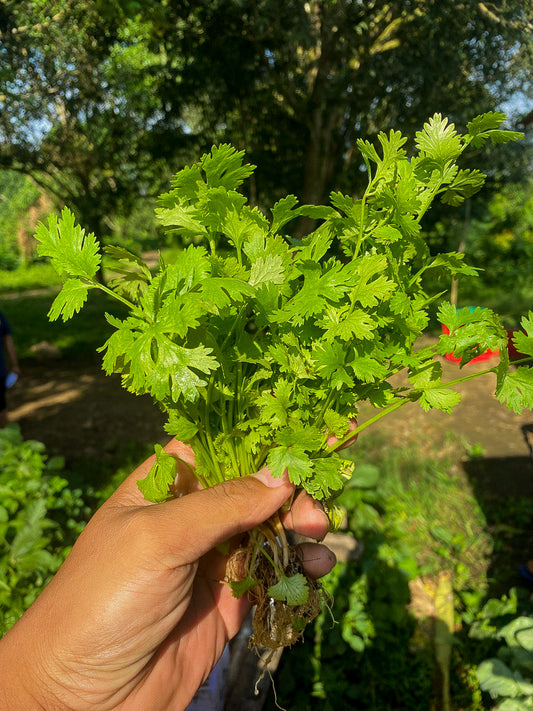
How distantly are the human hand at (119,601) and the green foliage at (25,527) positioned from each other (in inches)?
39.4

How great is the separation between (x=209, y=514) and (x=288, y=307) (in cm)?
65

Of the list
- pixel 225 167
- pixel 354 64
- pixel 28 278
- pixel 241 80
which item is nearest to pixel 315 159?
pixel 354 64

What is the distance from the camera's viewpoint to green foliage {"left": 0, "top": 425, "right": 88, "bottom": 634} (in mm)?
2285

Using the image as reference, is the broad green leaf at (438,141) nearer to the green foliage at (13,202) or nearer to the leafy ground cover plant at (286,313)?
the leafy ground cover plant at (286,313)

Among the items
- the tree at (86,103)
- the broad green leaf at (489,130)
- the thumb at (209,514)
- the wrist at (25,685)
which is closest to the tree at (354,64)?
the tree at (86,103)

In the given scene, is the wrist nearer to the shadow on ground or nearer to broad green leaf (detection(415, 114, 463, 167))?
broad green leaf (detection(415, 114, 463, 167))

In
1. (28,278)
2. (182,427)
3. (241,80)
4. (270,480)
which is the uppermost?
(241,80)

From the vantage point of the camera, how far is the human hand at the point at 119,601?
4.18ft

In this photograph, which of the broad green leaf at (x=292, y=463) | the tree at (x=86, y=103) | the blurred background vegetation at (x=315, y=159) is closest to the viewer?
the broad green leaf at (x=292, y=463)

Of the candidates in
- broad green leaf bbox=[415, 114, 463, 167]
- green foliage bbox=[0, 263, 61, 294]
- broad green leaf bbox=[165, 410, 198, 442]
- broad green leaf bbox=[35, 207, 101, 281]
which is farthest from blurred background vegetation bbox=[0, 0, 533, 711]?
green foliage bbox=[0, 263, 61, 294]

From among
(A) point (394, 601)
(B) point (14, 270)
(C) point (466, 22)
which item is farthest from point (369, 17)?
(B) point (14, 270)

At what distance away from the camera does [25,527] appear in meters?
2.40

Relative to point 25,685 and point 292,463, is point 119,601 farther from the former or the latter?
point 292,463

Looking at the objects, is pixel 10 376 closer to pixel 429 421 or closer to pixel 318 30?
pixel 429 421
